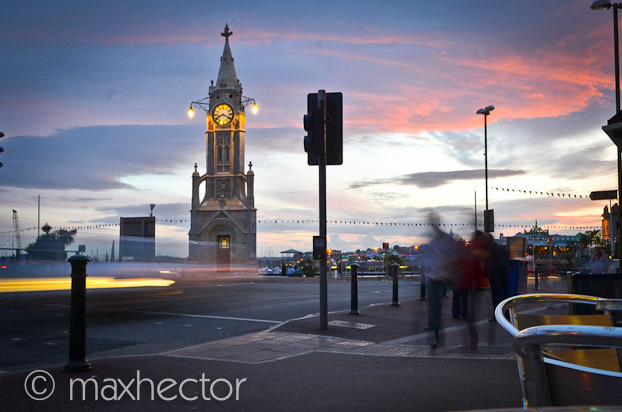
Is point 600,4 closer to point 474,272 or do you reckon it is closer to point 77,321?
point 474,272

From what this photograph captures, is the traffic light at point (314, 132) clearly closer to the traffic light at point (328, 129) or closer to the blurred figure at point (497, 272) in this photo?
the traffic light at point (328, 129)

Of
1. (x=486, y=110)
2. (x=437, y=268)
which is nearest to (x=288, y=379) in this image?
(x=437, y=268)

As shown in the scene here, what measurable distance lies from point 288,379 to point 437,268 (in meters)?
3.37

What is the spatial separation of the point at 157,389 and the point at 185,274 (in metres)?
18.5

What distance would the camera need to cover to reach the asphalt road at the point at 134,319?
361 inches

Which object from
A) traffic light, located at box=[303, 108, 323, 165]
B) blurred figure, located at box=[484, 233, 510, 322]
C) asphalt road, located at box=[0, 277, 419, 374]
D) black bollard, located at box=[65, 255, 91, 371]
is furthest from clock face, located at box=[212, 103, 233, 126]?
black bollard, located at box=[65, 255, 91, 371]

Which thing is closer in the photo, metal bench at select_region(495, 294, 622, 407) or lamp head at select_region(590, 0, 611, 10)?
metal bench at select_region(495, 294, 622, 407)

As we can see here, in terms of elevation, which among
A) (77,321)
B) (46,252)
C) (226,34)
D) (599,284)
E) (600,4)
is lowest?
(77,321)

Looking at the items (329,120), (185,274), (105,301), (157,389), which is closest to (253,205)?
(185,274)

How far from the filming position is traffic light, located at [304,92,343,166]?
37.3ft

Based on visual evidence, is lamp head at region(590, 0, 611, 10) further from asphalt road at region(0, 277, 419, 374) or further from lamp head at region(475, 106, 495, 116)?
lamp head at region(475, 106, 495, 116)

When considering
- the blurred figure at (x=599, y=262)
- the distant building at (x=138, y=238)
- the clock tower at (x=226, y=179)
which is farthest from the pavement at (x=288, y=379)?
the clock tower at (x=226, y=179)

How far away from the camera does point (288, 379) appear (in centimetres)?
679

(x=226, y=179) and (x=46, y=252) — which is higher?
(x=226, y=179)
